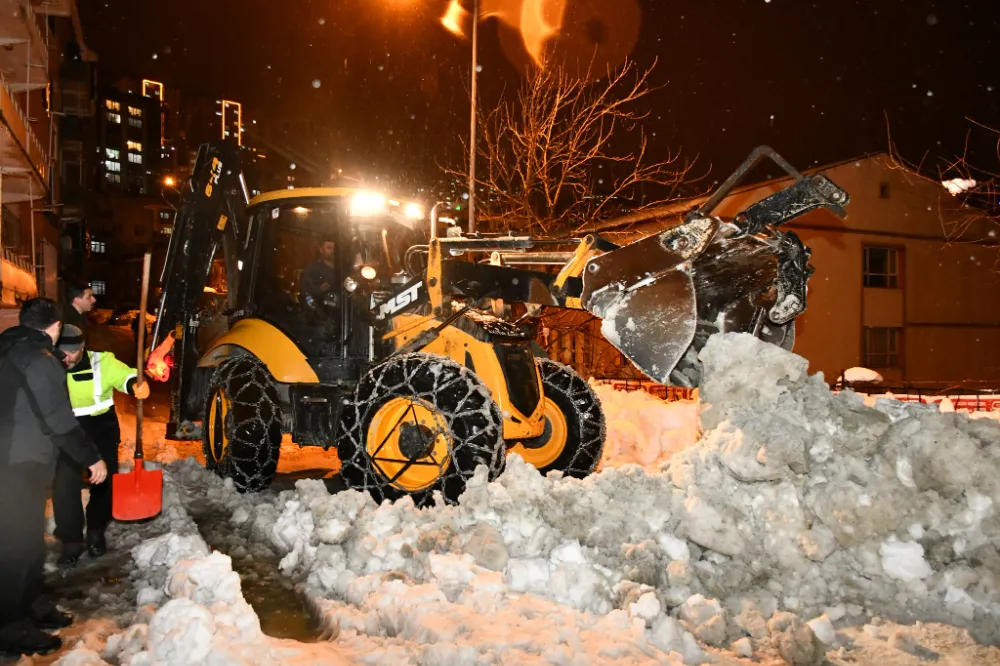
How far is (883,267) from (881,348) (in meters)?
2.22

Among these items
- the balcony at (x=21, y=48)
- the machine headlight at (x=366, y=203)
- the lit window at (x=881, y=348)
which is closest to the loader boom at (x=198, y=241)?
the machine headlight at (x=366, y=203)

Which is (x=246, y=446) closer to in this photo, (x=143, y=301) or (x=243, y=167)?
(x=143, y=301)

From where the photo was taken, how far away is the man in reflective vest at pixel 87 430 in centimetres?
543

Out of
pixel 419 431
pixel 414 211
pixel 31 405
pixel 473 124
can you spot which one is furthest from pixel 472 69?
pixel 31 405

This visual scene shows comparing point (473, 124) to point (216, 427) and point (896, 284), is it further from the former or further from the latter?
point (896, 284)

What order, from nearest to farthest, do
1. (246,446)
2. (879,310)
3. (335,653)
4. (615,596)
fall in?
(335,653) → (615,596) → (246,446) → (879,310)

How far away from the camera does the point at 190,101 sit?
86500 mm

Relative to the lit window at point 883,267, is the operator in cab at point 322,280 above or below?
below

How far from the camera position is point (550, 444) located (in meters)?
7.30

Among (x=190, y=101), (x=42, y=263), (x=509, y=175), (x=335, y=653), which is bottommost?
(x=335, y=653)

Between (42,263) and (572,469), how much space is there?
61.3 ft

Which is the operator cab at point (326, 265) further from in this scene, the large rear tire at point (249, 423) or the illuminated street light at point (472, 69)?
the illuminated street light at point (472, 69)

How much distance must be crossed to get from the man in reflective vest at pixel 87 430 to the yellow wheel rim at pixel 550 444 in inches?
135

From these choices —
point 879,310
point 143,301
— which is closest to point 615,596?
point 143,301
